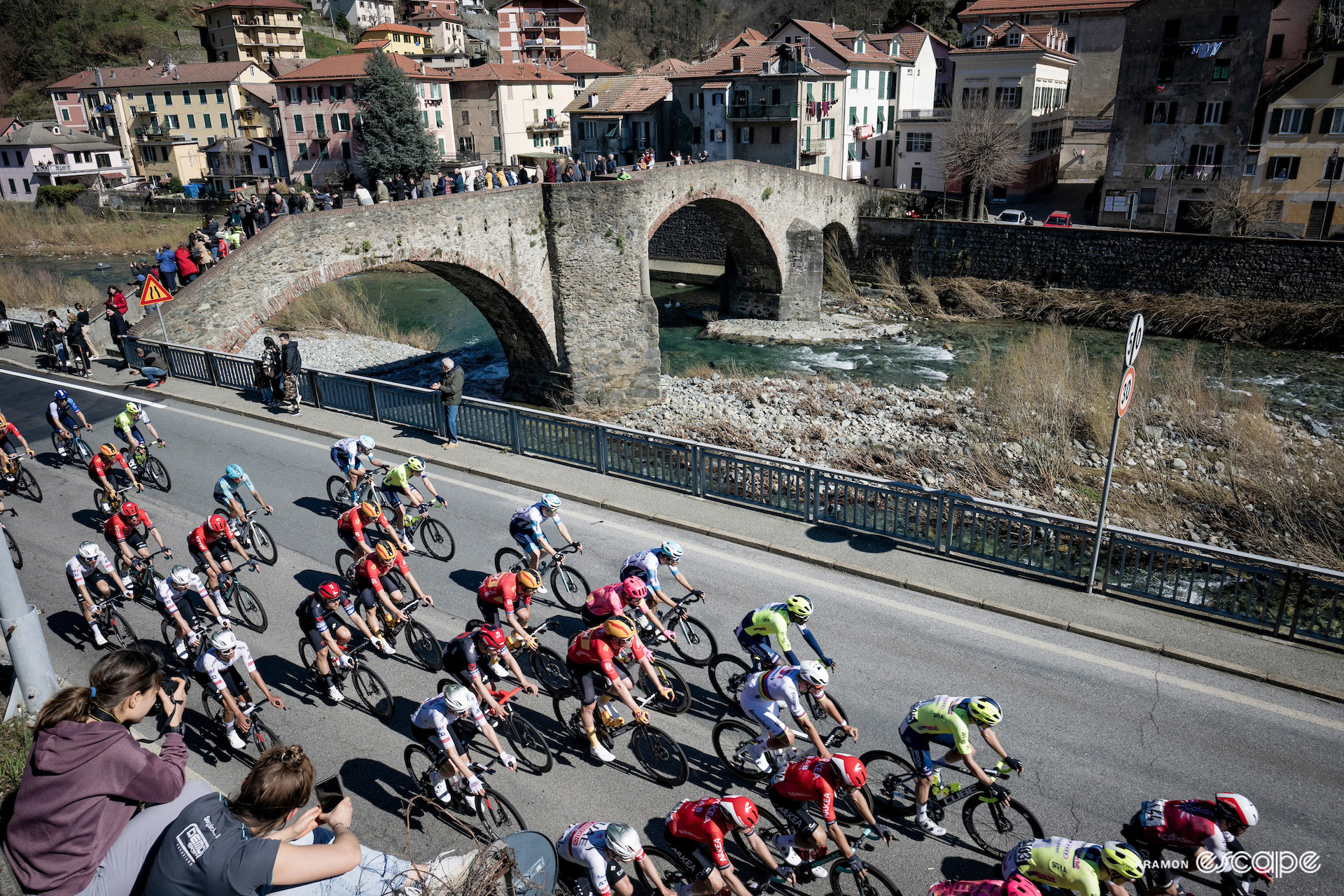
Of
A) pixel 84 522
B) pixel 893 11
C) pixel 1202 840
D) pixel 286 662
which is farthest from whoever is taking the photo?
pixel 893 11

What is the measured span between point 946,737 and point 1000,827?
36.1 inches

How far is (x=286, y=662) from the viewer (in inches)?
380

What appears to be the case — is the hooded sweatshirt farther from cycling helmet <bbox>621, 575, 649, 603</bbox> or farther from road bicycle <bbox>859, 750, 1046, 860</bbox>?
road bicycle <bbox>859, 750, 1046, 860</bbox>

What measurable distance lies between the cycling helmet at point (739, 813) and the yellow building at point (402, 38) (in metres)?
84.3

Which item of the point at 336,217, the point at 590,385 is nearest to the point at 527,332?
the point at 590,385

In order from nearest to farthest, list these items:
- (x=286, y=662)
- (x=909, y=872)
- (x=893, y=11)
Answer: (x=909, y=872)
(x=286, y=662)
(x=893, y=11)

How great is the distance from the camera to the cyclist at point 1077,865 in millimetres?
5422

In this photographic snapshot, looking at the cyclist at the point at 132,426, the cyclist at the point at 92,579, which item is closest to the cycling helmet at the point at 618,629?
the cyclist at the point at 92,579

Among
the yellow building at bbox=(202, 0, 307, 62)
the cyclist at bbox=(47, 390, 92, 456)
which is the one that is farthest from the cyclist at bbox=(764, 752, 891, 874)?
the yellow building at bbox=(202, 0, 307, 62)

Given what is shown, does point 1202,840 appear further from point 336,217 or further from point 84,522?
point 336,217

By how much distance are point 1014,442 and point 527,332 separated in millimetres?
13447

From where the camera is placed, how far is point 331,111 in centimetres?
6134

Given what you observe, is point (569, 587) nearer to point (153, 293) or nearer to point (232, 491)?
point (232, 491)

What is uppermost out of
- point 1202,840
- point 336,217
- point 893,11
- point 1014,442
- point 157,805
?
point 893,11
